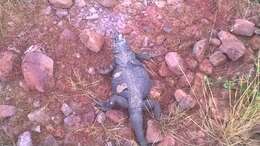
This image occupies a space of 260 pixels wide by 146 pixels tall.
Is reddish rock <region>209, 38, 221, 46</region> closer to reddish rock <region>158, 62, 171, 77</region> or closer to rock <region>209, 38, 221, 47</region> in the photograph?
rock <region>209, 38, 221, 47</region>

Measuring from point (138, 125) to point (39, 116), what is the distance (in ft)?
2.33

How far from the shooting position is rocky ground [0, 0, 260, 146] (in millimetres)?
3717

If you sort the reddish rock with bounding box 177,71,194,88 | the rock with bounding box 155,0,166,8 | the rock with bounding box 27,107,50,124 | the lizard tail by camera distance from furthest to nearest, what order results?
1. the rock with bounding box 155,0,166,8
2. the reddish rock with bounding box 177,71,194,88
3. the rock with bounding box 27,107,50,124
4. the lizard tail

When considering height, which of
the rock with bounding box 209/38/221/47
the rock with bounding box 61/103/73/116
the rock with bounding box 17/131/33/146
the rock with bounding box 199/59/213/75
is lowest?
the rock with bounding box 17/131/33/146

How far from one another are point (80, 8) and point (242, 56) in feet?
4.30

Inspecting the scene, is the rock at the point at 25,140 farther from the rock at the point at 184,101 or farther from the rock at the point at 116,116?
the rock at the point at 184,101

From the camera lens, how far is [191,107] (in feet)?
12.4

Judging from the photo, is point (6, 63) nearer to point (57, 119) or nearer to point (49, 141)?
point (57, 119)

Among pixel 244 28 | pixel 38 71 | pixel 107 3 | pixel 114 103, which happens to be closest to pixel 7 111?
pixel 38 71

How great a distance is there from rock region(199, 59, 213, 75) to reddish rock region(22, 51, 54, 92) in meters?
1.11

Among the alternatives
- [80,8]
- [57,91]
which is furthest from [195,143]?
[80,8]

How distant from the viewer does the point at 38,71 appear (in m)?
3.85

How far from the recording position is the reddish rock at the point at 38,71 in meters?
3.83

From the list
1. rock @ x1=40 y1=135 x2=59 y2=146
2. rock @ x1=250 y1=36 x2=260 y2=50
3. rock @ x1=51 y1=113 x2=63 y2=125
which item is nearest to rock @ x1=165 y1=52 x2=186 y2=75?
rock @ x1=250 y1=36 x2=260 y2=50
